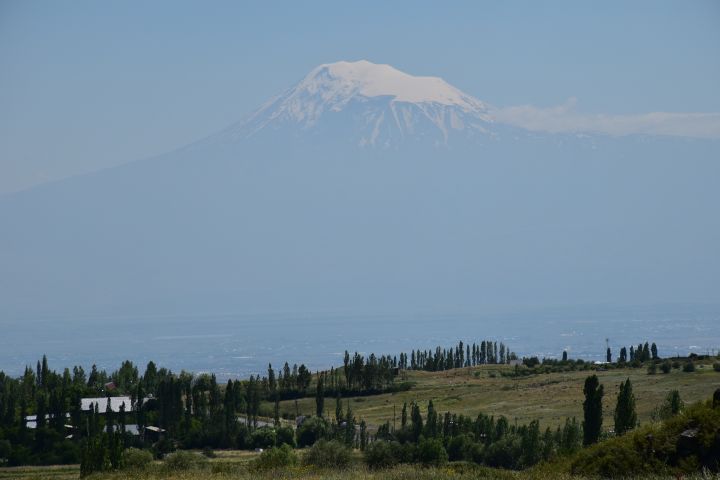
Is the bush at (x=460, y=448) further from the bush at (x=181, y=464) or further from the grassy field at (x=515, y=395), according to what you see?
the bush at (x=181, y=464)

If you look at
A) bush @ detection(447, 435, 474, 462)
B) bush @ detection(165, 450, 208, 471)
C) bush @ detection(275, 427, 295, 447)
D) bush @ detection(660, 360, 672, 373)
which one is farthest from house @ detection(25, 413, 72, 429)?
bush @ detection(660, 360, 672, 373)

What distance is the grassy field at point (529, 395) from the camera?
12888cm

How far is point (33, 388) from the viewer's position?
152m

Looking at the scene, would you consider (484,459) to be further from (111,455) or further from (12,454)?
(12,454)

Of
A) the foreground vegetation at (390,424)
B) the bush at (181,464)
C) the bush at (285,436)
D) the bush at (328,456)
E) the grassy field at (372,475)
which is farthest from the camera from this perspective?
the bush at (285,436)

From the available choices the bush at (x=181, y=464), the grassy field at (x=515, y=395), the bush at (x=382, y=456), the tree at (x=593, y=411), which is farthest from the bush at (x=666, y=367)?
the bush at (x=181, y=464)

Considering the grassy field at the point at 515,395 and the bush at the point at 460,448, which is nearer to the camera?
the bush at the point at 460,448

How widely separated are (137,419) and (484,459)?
50196 millimetres

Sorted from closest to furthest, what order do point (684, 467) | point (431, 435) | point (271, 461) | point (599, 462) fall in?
1. point (684, 467)
2. point (599, 462)
3. point (271, 461)
4. point (431, 435)

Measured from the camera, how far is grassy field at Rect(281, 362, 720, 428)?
129 meters

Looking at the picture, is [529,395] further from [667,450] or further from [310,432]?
[667,450]

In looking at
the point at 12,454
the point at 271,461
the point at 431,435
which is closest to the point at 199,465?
the point at 271,461

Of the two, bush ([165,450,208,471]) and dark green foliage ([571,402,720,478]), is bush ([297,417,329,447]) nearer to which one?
bush ([165,450,208,471])

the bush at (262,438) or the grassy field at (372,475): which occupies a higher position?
the grassy field at (372,475)
